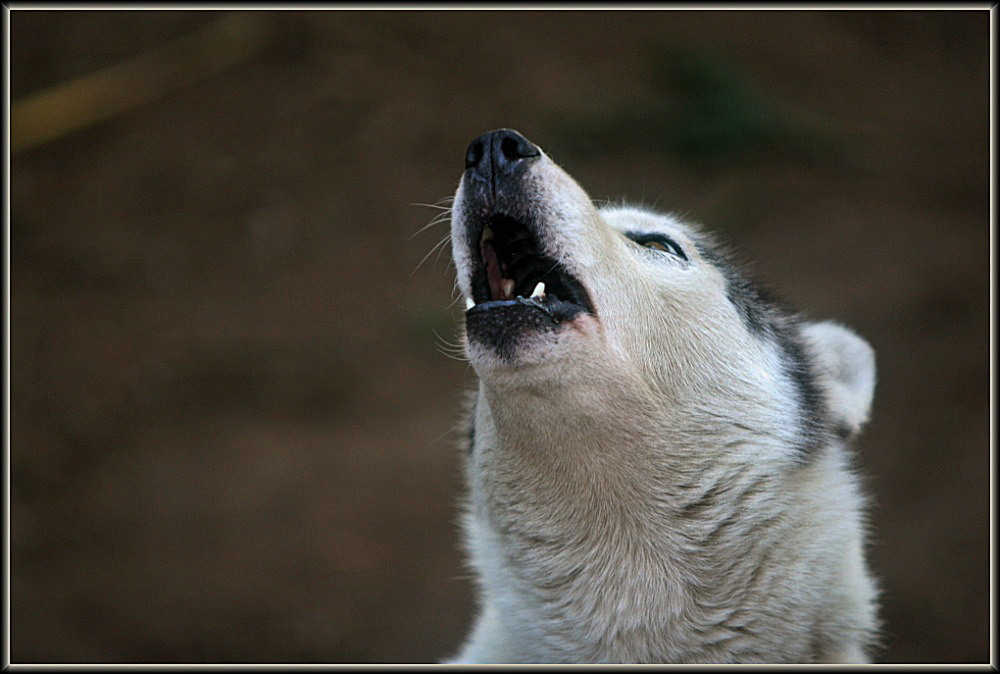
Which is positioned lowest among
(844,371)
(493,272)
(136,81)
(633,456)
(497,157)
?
(633,456)

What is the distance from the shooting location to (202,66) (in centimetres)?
1263

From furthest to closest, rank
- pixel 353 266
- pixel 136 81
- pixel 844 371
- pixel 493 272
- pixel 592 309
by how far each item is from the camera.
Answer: pixel 136 81
pixel 353 266
pixel 844 371
pixel 493 272
pixel 592 309

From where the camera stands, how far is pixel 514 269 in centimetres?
382

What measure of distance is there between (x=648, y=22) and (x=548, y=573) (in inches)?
459

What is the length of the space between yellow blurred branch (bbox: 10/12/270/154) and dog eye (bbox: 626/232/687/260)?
379 inches

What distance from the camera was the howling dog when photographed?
365 cm

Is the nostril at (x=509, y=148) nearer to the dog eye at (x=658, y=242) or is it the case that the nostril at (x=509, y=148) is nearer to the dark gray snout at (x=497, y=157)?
the dark gray snout at (x=497, y=157)

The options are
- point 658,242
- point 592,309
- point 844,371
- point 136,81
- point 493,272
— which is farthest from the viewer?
point 136,81

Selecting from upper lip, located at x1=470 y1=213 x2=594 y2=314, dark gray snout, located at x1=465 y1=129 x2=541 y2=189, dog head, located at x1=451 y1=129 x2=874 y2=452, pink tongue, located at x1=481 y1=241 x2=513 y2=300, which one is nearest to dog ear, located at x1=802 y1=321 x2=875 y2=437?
dog head, located at x1=451 y1=129 x2=874 y2=452

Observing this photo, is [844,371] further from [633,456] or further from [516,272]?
[516,272]

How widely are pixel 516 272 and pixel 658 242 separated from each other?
2.94 ft

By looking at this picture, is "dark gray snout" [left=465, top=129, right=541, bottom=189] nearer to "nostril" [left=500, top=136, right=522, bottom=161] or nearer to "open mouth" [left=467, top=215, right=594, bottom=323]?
"nostril" [left=500, top=136, right=522, bottom=161]

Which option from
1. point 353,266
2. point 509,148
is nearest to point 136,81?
point 353,266

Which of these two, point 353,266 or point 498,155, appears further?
point 353,266
